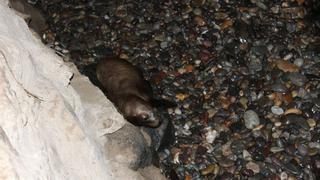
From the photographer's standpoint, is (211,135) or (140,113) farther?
(211,135)

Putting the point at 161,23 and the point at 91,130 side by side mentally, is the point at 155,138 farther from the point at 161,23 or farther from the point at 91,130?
the point at 161,23

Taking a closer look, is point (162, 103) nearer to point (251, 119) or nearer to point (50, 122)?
point (251, 119)

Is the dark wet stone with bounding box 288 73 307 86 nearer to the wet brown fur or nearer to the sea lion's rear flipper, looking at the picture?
the sea lion's rear flipper

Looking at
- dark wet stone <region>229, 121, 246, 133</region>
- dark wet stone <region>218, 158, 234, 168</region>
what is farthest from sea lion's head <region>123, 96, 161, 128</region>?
dark wet stone <region>229, 121, 246, 133</region>

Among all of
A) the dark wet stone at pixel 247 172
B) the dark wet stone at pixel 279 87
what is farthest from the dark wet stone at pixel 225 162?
the dark wet stone at pixel 279 87

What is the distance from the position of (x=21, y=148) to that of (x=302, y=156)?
12.3 ft

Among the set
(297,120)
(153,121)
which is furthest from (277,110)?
(153,121)

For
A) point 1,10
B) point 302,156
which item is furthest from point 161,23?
point 1,10

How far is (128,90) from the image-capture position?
234 inches

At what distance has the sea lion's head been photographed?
5523 millimetres

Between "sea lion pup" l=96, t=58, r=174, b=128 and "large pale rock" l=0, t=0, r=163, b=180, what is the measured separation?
528 mm

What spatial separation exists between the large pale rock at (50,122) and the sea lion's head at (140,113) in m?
0.48

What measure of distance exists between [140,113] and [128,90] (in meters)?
0.49

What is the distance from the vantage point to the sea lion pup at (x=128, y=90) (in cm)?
556
